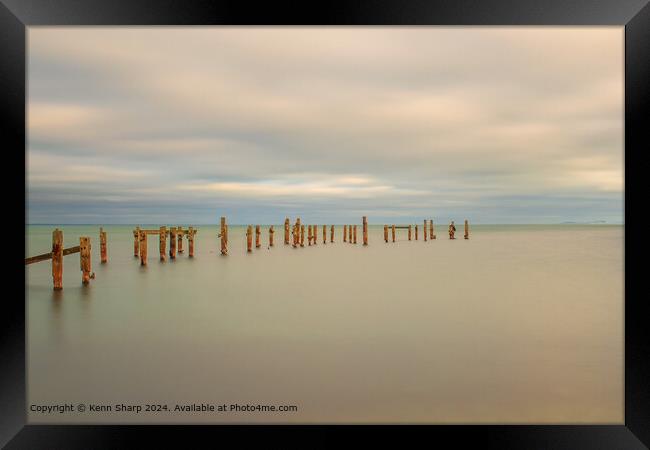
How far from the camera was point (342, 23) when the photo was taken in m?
2.81

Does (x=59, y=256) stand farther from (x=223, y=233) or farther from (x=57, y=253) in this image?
(x=223, y=233)

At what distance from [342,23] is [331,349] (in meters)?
4.15

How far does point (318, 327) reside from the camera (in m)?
7.56

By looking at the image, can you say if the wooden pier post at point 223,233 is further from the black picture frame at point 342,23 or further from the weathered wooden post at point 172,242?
the black picture frame at point 342,23

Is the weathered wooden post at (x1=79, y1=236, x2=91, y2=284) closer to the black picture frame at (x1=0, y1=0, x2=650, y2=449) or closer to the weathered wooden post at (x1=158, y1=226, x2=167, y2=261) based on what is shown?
the weathered wooden post at (x1=158, y1=226, x2=167, y2=261)

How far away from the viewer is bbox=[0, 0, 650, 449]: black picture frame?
2.60m

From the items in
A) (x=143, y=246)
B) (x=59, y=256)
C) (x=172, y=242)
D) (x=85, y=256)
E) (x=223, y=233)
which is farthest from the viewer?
(x=223, y=233)

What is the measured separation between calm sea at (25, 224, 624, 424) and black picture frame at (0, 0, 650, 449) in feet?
1.43

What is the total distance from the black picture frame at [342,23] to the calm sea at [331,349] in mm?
436

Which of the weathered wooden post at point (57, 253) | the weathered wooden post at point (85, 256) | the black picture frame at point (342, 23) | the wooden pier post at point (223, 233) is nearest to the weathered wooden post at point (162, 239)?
the wooden pier post at point (223, 233)

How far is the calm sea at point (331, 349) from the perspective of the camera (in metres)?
4.23

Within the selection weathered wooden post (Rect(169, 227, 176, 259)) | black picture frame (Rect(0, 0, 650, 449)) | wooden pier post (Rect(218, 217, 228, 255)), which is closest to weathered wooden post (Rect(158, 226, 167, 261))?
weathered wooden post (Rect(169, 227, 176, 259))

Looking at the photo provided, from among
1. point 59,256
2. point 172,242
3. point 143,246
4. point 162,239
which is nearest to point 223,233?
point 172,242

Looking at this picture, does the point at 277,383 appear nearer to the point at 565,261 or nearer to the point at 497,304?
Answer: the point at 497,304
